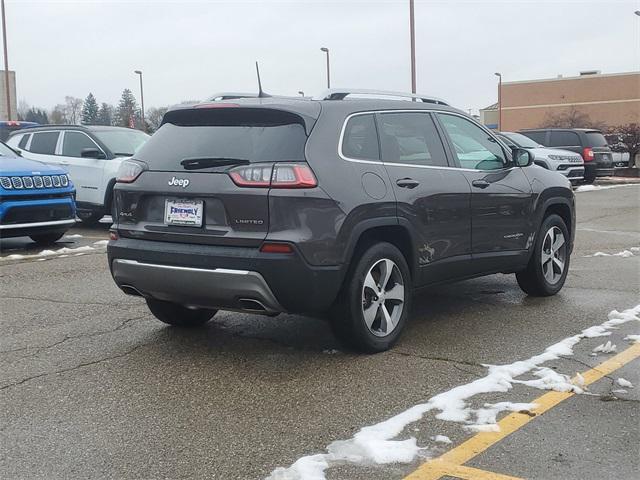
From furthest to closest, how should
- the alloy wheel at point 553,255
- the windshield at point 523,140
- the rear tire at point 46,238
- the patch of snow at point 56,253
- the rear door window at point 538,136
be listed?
the rear door window at point 538,136 → the windshield at point 523,140 → the rear tire at point 46,238 → the patch of snow at point 56,253 → the alloy wheel at point 553,255

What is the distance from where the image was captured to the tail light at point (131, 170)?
5109 millimetres

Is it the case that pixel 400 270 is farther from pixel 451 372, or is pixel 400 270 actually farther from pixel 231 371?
pixel 231 371

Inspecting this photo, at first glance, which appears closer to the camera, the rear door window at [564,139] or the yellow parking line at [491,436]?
the yellow parking line at [491,436]

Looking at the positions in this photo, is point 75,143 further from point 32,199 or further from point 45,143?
point 32,199

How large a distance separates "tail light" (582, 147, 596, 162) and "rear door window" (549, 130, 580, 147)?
28 cm

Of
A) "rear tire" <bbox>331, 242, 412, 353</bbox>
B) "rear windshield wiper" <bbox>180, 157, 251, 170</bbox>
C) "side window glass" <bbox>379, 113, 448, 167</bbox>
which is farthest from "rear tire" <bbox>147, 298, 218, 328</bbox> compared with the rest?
"side window glass" <bbox>379, 113, 448, 167</bbox>

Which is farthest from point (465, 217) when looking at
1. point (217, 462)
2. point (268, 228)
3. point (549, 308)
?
point (217, 462)

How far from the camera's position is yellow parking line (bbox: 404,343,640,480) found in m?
3.36

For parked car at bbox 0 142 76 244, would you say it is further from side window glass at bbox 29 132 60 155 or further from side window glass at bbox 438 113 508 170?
side window glass at bbox 438 113 508 170

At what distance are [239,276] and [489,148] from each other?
112 inches

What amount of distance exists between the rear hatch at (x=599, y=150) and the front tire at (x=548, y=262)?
15636mm

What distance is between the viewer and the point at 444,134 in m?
5.91

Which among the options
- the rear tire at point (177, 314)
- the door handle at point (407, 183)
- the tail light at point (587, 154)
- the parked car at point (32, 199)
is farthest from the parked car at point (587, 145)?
the rear tire at point (177, 314)

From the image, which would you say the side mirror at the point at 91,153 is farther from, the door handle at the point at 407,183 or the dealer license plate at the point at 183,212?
the door handle at the point at 407,183
